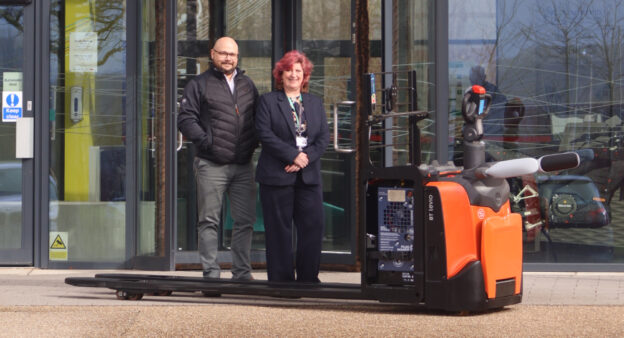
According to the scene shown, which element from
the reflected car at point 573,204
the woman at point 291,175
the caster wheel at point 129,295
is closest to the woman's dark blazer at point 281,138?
the woman at point 291,175

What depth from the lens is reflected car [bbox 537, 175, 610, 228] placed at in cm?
987

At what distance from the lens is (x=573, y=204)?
9883mm

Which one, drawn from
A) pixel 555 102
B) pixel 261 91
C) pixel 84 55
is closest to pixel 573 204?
pixel 555 102

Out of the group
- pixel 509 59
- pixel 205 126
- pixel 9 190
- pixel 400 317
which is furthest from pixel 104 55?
pixel 400 317

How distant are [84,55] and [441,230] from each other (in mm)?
4958

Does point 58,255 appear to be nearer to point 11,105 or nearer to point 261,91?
point 11,105

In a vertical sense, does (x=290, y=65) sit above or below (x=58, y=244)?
above

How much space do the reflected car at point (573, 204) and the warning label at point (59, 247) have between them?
4319 mm

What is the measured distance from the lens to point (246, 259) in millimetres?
8148

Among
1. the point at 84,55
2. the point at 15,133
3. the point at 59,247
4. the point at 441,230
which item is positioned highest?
the point at 84,55

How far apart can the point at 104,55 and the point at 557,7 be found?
4.11 meters

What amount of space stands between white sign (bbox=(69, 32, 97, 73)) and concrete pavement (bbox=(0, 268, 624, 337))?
2.73 meters

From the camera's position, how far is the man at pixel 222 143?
797cm

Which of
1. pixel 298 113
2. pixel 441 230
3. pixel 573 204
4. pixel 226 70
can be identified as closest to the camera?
pixel 441 230
